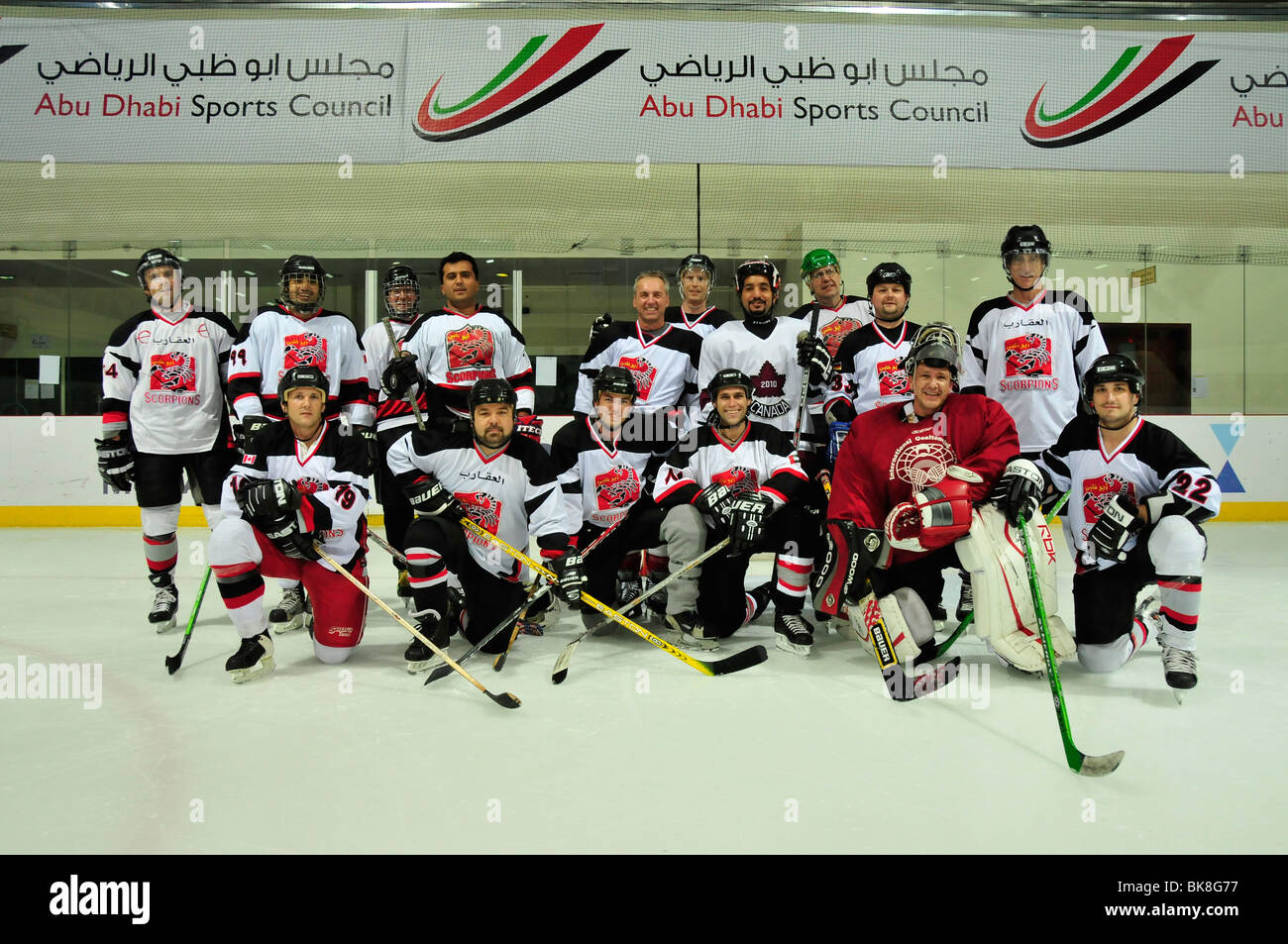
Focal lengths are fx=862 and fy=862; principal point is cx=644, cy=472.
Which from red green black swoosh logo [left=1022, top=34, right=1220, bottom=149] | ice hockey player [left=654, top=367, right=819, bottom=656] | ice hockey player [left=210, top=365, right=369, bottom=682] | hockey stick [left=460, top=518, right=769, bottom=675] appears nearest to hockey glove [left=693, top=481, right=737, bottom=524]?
ice hockey player [left=654, top=367, right=819, bottom=656]

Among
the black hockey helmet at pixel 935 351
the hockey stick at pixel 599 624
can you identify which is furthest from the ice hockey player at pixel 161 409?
the black hockey helmet at pixel 935 351

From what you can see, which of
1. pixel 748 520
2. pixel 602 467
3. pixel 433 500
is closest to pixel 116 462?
pixel 433 500

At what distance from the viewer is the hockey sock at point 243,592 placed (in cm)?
241

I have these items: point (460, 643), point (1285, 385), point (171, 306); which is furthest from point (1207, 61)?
point (171, 306)

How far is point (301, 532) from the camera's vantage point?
8.06 ft

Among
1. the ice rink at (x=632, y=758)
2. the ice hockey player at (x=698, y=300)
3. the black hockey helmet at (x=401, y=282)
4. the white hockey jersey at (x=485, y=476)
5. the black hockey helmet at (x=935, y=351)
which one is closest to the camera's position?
the ice rink at (x=632, y=758)

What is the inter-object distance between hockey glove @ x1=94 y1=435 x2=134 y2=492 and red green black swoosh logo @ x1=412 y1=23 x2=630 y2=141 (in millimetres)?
2141

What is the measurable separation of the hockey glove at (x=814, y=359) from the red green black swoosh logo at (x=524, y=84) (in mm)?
2214

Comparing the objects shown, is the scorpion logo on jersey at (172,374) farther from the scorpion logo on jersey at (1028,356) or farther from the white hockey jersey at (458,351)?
the scorpion logo on jersey at (1028,356)

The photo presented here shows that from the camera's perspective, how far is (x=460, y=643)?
9.25 feet

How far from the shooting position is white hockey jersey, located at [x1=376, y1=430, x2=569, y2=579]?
9.12ft

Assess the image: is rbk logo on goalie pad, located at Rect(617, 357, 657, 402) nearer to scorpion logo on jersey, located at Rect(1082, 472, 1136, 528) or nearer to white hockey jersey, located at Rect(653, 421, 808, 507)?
white hockey jersey, located at Rect(653, 421, 808, 507)

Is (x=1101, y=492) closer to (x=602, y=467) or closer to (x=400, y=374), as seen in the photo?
(x=602, y=467)

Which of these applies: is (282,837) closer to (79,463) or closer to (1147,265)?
(79,463)
